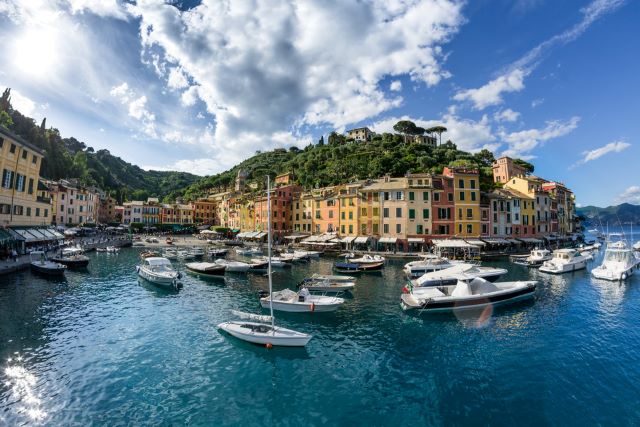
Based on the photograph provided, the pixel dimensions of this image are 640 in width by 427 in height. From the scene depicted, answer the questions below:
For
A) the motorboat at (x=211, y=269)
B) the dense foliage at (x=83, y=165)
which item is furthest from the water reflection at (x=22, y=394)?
the dense foliage at (x=83, y=165)

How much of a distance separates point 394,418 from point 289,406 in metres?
4.40

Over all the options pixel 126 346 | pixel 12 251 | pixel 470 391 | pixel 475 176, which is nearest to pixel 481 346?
pixel 470 391

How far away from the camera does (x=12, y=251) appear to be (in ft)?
132

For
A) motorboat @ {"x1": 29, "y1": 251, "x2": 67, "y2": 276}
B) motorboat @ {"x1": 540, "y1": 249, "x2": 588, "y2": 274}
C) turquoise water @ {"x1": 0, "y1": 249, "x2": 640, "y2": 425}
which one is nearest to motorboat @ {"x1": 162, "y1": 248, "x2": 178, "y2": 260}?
motorboat @ {"x1": 29, "y1": 251, "x2": 67, "y2": 276}

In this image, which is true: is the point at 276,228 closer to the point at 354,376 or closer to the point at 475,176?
the point at 475,176

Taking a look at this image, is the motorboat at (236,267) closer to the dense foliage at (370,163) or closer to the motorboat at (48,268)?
the motorboat at (48,268)

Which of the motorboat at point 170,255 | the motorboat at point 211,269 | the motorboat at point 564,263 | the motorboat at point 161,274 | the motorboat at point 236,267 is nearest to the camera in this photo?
the motorboat at point 161,274

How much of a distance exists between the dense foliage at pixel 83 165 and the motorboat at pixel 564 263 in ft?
296

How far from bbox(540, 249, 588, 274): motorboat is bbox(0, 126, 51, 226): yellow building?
71456 mm

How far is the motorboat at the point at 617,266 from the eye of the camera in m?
36.4

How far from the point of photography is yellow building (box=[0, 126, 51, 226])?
37.8 metres

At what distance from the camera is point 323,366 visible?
638 inches

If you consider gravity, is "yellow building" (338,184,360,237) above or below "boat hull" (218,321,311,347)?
above

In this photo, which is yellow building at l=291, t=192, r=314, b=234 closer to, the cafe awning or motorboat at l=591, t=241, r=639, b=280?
the cafe awning
